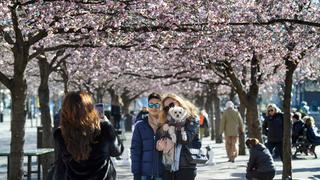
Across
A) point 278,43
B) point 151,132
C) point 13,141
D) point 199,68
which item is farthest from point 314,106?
point 151,132

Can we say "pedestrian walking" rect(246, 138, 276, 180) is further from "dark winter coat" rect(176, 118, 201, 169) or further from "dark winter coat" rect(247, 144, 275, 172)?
"dark winter coat" rect(176, 118, 201, 169)

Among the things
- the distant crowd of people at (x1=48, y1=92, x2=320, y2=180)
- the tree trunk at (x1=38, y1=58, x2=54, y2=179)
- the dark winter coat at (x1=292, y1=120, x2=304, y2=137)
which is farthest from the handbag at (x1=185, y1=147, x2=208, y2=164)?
the dark winter coat at (x1=292, y1=120, x2=304, y2=137)

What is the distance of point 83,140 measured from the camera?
5922mm

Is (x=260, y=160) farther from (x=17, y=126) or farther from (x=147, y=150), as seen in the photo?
(x=147, y=150)

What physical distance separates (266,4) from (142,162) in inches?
201

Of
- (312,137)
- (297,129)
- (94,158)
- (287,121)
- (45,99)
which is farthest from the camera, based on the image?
(297,129)

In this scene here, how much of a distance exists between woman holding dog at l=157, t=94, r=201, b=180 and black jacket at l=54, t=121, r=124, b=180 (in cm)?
195

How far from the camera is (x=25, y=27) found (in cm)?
1088

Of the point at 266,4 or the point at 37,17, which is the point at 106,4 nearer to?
the point at 37,17

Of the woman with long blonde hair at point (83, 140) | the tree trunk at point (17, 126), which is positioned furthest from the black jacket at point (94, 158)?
the tree trunk at point (17, 126)

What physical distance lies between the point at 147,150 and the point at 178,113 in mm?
555

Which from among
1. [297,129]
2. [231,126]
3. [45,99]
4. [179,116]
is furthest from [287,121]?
[297,129]

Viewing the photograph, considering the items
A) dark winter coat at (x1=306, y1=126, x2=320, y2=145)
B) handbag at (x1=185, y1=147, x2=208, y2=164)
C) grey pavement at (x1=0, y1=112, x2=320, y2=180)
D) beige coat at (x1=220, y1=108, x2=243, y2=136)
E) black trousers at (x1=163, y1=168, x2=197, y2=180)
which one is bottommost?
grey pavement at (x1=0, y1=112, x2=320, y2=180)

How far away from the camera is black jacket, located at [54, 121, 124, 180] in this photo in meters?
6.02
